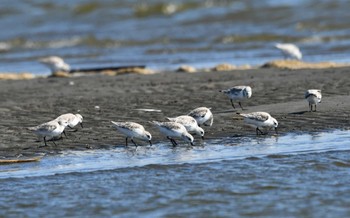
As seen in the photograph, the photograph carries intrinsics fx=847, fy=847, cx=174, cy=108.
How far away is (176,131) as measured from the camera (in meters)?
13.2

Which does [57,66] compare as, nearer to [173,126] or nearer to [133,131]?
[133,131]

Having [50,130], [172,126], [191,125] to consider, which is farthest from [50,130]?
[191,125]

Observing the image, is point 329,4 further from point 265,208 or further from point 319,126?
point 265,208

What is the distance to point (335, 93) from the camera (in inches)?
678

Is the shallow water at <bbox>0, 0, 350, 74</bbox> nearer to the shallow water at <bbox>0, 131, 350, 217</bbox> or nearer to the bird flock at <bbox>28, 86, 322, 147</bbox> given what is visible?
the bird flock at <bbox>28, 86, 322, 147</bbox>

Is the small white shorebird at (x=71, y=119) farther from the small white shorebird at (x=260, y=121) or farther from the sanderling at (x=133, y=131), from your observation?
the small white shorebird at (x=260, y=121)

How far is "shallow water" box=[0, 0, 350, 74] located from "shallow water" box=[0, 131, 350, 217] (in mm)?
12742

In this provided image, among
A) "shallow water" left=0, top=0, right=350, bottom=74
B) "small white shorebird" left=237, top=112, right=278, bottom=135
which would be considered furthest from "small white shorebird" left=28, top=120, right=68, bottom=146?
"shallow water" left=0, top=0, right=350, bottom=74

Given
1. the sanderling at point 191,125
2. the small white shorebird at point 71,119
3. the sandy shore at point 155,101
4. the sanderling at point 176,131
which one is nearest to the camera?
the sanderling at point 176,131

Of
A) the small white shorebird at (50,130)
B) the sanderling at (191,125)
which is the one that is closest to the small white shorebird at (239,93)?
the sanderling at (191,125)

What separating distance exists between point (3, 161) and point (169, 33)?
1005 inches

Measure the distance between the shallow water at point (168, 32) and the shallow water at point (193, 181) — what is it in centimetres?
1274

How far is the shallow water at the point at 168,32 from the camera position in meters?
29.3

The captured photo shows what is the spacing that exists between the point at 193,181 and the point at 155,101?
6.87m
